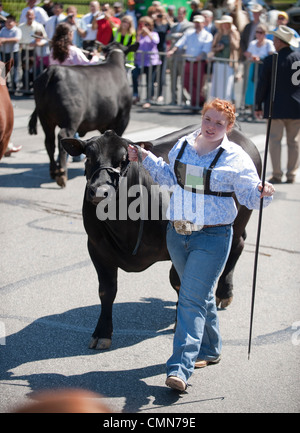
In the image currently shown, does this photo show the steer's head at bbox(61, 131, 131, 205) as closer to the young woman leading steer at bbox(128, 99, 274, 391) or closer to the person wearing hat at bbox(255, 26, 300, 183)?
the young woman leading steer at bbox(128, 99, 274, 391)

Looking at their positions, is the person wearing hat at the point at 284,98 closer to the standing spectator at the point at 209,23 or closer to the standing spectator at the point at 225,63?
the standing spectator at the point at 225,63

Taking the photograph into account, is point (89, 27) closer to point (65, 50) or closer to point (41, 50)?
point (41, 50)

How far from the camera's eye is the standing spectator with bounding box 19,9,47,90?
655 inches

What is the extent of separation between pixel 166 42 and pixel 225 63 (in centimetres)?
264

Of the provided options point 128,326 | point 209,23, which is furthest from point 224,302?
point 209,23

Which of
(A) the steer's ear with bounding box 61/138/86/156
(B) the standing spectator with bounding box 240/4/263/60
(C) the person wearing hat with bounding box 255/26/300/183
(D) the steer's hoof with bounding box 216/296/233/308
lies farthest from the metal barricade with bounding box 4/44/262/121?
(A) the steer's ear with bounding box 61/138/86/156

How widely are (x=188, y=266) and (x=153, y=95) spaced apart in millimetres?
13741

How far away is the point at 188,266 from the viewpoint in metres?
4.24

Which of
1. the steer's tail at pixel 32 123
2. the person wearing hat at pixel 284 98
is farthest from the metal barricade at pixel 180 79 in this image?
the steer's tail at pixel 32 123

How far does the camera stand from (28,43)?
16812 millimetres

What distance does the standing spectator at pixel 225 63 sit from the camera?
50.0 ft

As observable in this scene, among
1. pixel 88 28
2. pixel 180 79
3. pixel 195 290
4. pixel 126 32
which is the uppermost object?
pixel 195 290

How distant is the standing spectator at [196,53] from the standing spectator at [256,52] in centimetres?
119

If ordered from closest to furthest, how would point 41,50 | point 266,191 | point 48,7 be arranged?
point 266,191 → point 41,50 → point 48,7
